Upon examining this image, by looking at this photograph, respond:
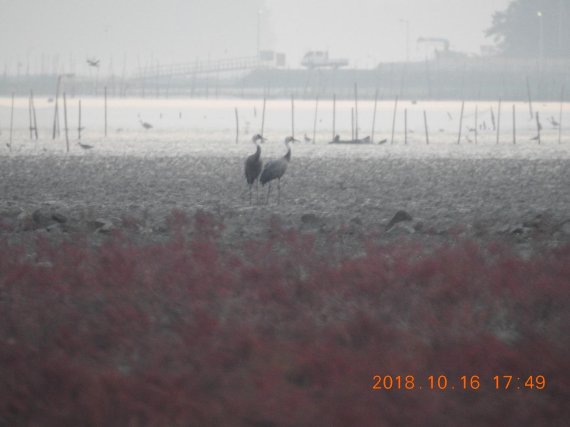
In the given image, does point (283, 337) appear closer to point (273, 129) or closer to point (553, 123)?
point (553, 123)

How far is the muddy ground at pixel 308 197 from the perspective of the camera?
44.4 ft

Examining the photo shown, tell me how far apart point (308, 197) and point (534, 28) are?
95.7m

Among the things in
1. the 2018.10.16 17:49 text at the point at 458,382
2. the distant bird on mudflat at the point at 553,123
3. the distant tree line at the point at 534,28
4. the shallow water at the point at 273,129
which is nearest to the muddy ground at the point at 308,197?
the shallow water at the point at 273,129

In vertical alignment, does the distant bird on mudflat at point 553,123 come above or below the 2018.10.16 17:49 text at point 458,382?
above

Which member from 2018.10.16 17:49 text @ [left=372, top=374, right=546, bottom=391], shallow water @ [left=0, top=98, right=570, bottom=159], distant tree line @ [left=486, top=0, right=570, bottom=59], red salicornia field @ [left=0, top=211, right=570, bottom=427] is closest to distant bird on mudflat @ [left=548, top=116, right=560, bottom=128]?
shallow water @ [left=0, top=98, right=570, bottom=159]

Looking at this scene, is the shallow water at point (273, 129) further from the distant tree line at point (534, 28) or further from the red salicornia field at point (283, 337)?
the red salicornia field at point (283, 337)

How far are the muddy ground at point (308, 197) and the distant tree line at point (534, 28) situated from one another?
82129mm

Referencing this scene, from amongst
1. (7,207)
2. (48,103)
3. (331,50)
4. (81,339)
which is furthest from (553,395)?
(331,50)

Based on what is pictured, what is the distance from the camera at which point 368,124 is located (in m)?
69.9

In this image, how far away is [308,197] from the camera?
19141 millimetres

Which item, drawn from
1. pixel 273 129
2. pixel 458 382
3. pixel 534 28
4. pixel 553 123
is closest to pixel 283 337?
pixel 458 382

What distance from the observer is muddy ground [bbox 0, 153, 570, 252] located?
44.4 ft

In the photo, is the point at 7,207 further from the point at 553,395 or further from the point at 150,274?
the point at 553,395

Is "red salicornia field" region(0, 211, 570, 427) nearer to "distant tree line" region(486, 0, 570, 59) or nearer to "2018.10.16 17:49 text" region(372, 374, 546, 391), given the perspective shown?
"2018.10.16 17:49 text" region(372, 374, 546, 391)
